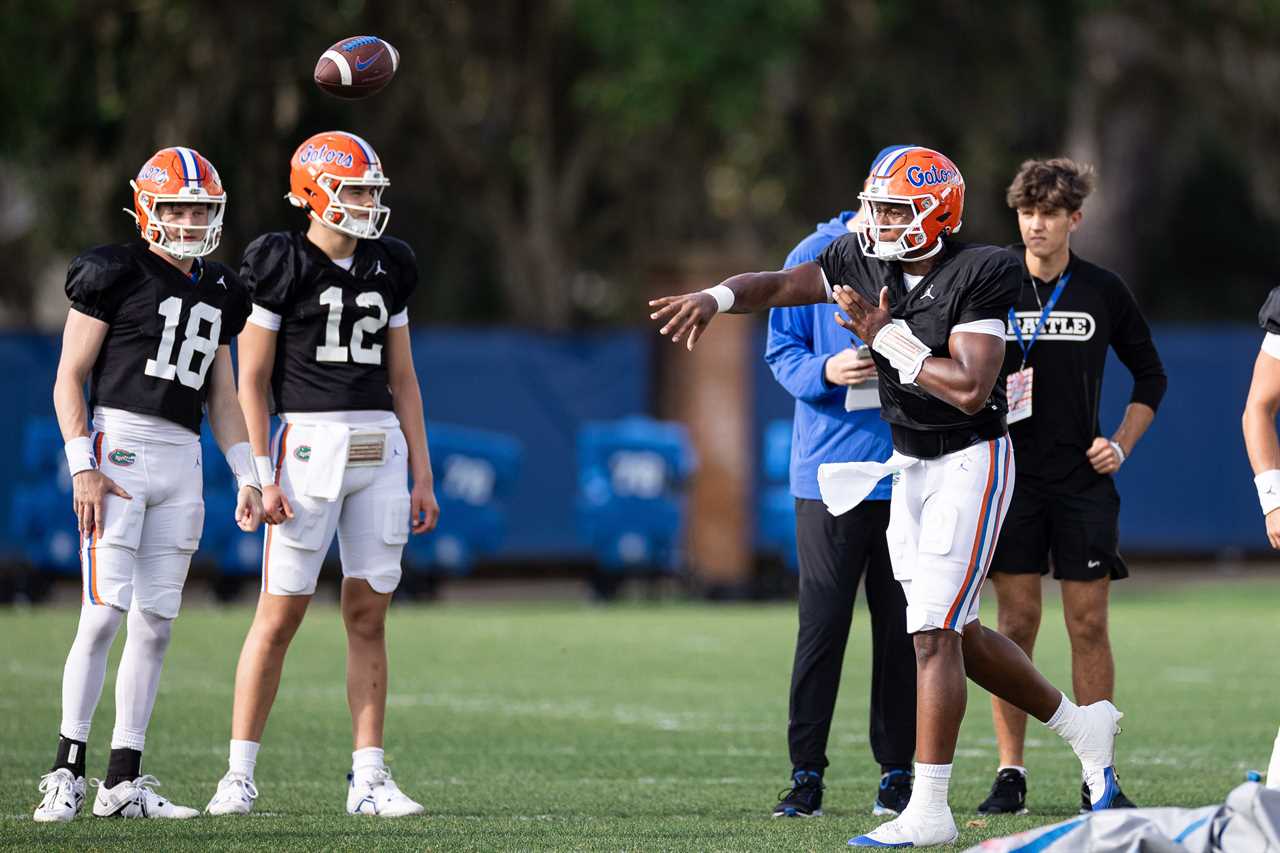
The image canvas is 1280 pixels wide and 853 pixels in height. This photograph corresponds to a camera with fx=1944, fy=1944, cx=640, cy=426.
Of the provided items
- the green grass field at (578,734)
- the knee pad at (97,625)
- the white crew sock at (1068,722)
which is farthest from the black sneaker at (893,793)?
the knee pad at (97,625)

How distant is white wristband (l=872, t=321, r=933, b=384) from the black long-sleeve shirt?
1.14 metres

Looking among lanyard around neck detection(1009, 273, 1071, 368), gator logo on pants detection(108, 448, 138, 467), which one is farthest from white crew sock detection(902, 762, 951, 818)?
gator logo on pants detection(108, 448, 138, 467)

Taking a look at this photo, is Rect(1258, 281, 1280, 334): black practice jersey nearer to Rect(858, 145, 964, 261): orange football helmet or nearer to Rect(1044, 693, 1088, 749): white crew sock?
Rect(858, 145, 964, 261): orange football helmet

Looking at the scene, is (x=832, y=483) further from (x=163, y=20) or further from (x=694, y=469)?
(x=163, y=20)

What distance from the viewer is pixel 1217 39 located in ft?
77.7

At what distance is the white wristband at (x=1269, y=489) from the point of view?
5934mm

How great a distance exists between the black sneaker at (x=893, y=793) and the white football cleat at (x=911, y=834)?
0.69 m

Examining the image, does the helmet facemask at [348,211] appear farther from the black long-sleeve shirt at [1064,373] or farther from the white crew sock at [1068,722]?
the white crew sock at [1068,722]

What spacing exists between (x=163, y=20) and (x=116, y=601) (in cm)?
1519

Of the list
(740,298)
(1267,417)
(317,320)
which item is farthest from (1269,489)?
(317,320)

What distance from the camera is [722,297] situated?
5992mm

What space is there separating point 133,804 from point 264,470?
1.14 metres

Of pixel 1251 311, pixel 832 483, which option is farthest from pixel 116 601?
pixel 1251 311

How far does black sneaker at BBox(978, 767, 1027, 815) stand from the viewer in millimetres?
6496
